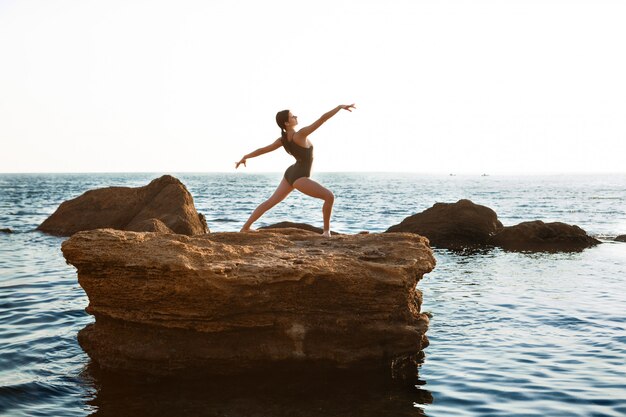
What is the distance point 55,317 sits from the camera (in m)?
10.9

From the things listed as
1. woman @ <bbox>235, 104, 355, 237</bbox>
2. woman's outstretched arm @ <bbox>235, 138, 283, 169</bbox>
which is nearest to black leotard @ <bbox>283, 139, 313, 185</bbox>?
woman @ <bbox>235, 104, 355, 237</bbox>

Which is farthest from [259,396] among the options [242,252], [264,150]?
[264,150]

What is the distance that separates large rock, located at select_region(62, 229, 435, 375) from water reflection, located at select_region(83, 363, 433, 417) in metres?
0.18

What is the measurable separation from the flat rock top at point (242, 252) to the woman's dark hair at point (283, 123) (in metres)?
1.33

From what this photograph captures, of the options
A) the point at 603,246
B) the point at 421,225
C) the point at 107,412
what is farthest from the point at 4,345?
the point at 603,246

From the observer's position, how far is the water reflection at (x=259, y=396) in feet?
21.9

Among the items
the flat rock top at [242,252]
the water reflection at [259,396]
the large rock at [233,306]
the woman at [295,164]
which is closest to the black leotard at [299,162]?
the woman at [295,164]

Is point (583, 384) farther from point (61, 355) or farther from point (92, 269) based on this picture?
point (61, 355)

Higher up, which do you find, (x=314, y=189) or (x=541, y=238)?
(x=314, y=189)

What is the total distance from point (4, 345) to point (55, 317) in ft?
5.90

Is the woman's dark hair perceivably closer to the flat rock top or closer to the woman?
the woman

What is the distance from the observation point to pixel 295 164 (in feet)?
31.3

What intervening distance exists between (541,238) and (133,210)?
1444 cm

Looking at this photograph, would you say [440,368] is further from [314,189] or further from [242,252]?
[314,189]
